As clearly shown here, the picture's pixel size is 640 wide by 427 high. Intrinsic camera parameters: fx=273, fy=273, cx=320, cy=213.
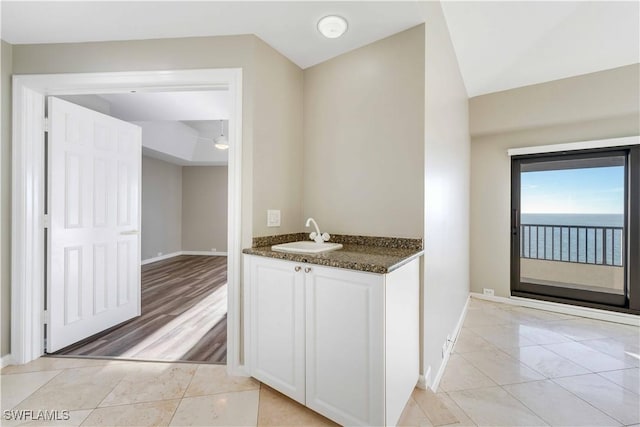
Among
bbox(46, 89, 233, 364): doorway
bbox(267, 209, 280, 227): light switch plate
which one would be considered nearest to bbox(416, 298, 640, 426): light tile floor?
bbox(267, 209, 280, 227): light switch plate

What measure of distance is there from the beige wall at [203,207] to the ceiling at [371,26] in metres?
5.50

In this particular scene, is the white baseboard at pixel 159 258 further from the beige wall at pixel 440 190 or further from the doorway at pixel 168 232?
the beige wall at pixel 440 190

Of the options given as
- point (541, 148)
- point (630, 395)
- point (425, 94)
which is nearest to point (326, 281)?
point (425, 94)

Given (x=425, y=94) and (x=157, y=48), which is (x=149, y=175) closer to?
(x=157, y=48)

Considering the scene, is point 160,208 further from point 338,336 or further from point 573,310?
point 573,310

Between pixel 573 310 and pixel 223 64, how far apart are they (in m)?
4.66

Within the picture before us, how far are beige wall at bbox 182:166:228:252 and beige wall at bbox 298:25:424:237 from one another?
18.7 ft

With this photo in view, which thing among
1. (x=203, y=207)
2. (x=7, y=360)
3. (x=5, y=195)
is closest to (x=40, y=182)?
(x=5, y=195)

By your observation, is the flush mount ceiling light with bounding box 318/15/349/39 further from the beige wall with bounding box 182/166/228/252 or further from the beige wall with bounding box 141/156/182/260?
the beige wall with bounding box 182/166/228/252

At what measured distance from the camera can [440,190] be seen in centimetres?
217

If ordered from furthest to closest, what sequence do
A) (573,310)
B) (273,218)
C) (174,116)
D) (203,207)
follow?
(203,207) < (174,116) < (573,310) < (273,218)

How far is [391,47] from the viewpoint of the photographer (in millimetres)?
1887

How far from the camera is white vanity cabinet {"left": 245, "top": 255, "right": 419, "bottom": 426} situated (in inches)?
51.9

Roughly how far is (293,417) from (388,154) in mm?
1713
